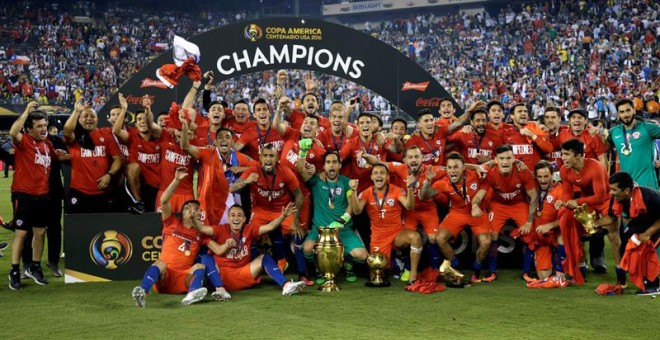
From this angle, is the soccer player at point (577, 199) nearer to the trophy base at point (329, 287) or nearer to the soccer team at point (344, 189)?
the soccer team at point (344, 189)

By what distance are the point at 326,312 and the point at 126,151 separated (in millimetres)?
3595

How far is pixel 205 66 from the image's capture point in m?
10.6

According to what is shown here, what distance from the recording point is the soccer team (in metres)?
7.75

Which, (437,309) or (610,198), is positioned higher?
A: (610,198)

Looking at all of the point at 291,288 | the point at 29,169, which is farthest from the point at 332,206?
the point at 29,169

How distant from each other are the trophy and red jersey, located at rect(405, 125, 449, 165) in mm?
1621

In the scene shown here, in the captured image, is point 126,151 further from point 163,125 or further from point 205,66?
point 205,66

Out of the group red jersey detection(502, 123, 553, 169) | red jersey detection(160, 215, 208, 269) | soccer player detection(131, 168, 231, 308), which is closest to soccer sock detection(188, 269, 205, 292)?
soccer player detection(131, 168, 231, 308)

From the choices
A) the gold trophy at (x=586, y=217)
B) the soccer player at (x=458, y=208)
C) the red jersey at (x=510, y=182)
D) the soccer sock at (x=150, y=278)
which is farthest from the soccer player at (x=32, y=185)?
the gold trophy at (x=586, y=217)

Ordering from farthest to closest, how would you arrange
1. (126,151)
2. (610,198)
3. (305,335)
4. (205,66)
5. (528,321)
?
1. (205,66)
2. (126,151)
3. (610,198)
4. (528,321)
5. (305,335)

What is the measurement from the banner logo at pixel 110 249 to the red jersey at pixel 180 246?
75 centimetres

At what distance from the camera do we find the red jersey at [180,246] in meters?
7.67

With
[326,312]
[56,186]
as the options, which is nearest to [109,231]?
[56,186]

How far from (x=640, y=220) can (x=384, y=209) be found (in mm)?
2518
